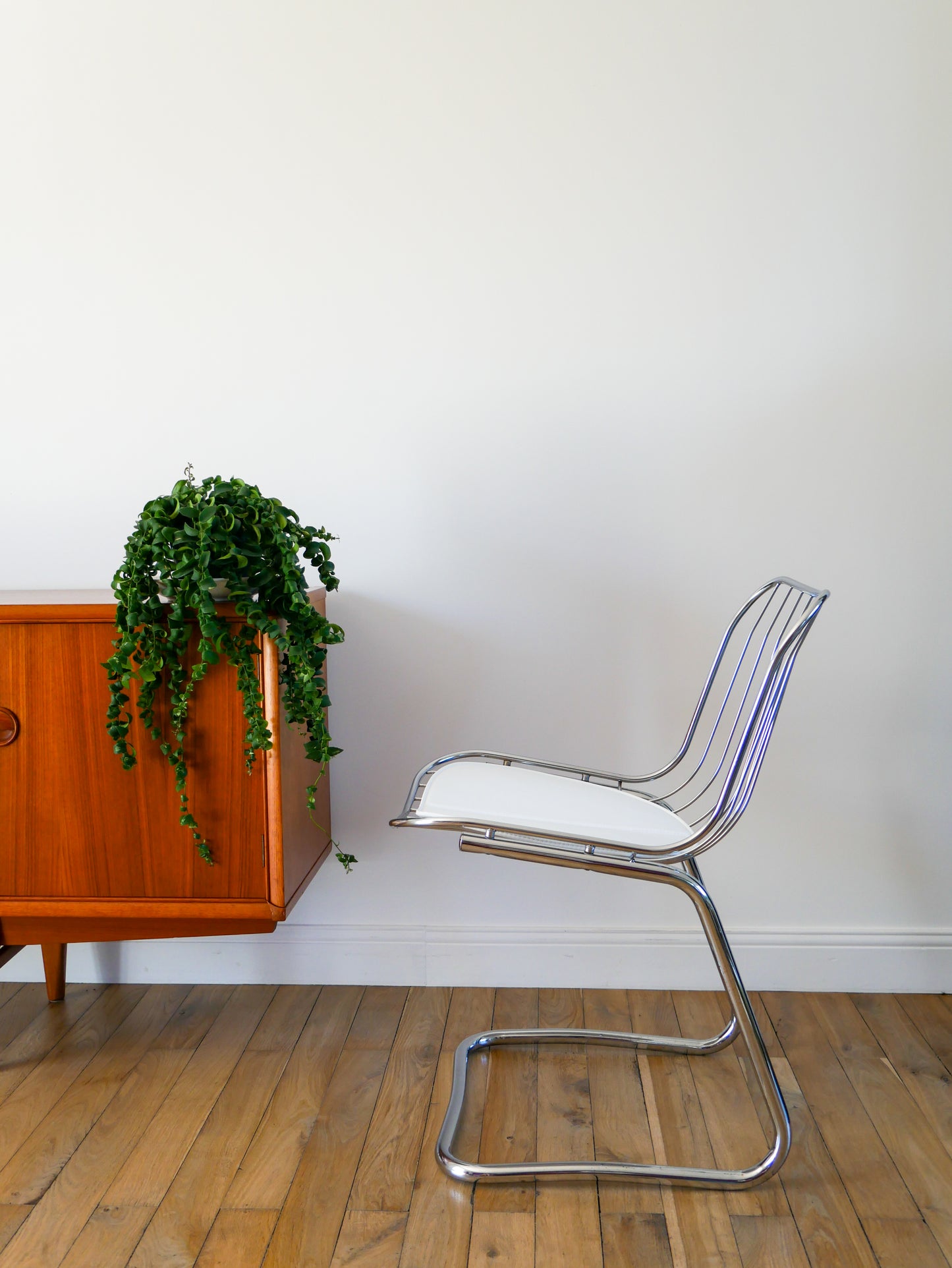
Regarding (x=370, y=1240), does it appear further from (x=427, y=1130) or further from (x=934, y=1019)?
(x=934, y=1019)

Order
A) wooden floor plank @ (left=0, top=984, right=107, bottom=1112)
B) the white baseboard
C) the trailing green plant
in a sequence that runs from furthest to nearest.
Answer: the white baseboard
wooden floor plank @ (left=0, top=984, right=107, bottom=1112)
the trailing green plant

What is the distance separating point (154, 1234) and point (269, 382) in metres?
1.47

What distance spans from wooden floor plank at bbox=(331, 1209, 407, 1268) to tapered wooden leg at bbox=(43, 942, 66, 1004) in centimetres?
91

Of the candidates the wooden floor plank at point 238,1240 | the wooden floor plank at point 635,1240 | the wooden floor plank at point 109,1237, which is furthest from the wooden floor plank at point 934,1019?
the wooden floor plank at point 109,1237

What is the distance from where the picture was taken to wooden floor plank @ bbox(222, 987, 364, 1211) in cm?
135

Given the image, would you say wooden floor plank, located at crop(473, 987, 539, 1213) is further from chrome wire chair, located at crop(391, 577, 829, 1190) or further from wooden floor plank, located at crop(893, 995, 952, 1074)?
wooden floor plank, located at crop(893, 995, 952, 1074)

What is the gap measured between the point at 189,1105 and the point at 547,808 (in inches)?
31.6

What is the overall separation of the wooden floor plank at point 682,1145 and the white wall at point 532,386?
0.13 metres

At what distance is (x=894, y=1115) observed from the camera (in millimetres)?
1531

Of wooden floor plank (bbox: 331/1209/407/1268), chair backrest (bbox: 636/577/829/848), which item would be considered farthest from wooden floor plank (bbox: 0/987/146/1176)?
chair backrest (bbox: 636/577/829/848)

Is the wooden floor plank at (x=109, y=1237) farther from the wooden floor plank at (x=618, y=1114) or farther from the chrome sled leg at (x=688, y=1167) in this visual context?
the wooden floor plank at (x=618, y=1114)

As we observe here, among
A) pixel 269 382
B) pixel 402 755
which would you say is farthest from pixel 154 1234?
pixel 269 382

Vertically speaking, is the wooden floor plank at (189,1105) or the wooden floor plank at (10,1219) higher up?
the wooden floor plank at (10,1219)

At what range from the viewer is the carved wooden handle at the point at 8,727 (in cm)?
155
